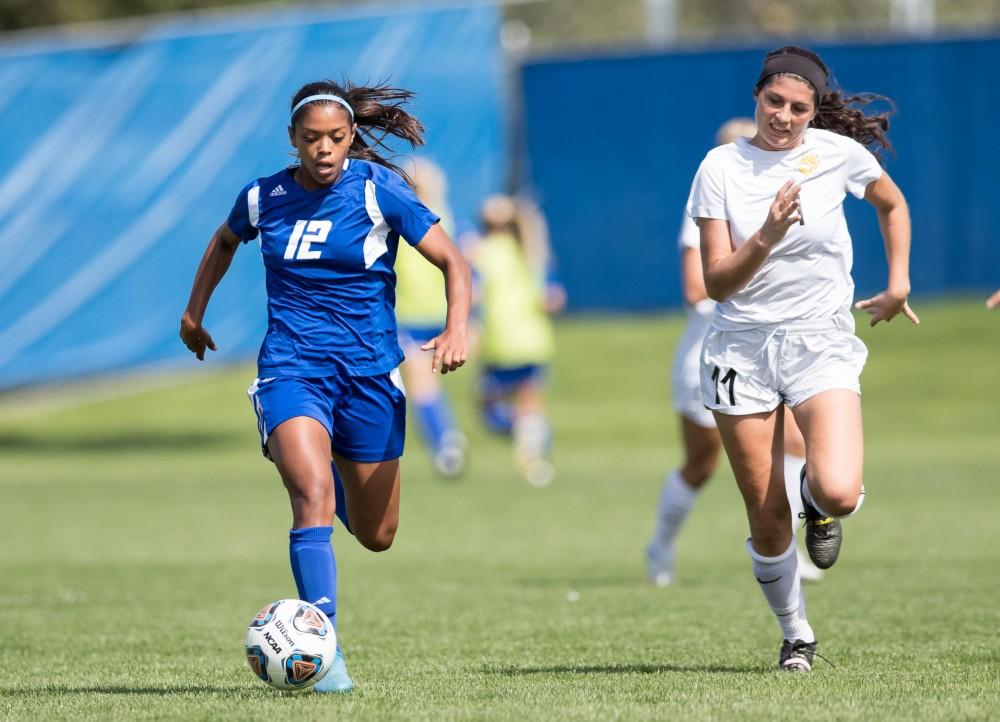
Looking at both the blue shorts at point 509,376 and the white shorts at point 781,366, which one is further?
the blue shorts at point 509,376

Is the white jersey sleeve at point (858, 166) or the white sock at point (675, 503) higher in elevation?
the white jersey sleeve at point (858, 166)

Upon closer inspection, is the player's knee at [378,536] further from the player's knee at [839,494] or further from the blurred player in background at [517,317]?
the blurred player in background at [517,317]

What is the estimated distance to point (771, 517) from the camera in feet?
21.0

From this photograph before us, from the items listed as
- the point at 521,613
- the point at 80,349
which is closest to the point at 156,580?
the point at 521,613

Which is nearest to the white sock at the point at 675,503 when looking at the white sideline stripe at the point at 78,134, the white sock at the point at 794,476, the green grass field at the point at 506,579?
the green grass field at the point at 506,579

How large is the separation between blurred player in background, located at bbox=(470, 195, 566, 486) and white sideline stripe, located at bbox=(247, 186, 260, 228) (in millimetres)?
9371

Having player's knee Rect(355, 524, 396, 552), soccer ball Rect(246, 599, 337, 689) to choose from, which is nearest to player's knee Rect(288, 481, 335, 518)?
soccer ball Rect(246, 599, 337, 689)

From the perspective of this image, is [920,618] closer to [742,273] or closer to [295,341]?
[742,273]

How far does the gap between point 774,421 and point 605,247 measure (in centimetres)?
1670

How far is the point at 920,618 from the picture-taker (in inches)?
314

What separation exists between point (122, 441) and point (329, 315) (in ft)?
46.8

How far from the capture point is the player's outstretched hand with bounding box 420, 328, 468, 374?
6.06 meters

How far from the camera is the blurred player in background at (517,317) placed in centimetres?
1577

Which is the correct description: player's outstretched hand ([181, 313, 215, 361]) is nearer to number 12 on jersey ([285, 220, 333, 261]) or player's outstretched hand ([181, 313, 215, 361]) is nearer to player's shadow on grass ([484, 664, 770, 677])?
number 12 on jersey ([285, 220, 333, 261])
